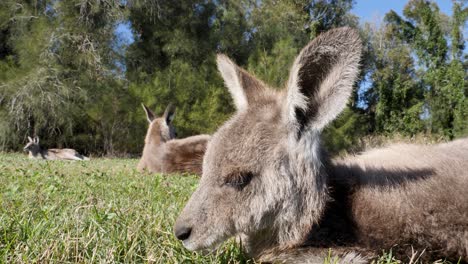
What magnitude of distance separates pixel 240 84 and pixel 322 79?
66 centimetres

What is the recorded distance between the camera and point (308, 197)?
8.49 feet

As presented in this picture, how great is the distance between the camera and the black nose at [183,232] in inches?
97.5

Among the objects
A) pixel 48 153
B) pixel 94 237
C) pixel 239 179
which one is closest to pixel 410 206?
pixel 239 179

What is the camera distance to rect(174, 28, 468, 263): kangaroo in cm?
252

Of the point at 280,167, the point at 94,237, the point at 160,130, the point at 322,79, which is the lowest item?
the point at 94,237

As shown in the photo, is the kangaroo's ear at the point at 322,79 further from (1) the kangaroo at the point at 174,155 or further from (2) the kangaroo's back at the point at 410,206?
(1) the kangaroo at the point at 174,155

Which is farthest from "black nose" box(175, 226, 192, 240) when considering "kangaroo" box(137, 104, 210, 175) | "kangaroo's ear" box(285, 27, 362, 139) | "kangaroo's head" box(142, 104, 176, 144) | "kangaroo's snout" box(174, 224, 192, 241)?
"kangaroo's head" box(142, 104, 176, 144)

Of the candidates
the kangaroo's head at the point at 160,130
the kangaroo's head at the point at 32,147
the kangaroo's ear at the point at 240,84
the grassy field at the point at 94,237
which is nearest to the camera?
the grassy field at the point at 94,237

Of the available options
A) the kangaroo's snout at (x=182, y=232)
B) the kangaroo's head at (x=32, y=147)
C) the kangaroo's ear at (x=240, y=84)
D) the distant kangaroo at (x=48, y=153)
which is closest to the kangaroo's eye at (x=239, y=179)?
the kangaroo's snout at (x=182, y=232)

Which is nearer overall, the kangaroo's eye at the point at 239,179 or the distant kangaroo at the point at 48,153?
the kangaroo's eye at the point at 239,179

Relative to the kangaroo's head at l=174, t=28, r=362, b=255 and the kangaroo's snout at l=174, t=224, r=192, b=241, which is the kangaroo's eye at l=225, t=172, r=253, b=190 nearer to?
the kangaroo's head at l=174, t=28, r=362, b=255

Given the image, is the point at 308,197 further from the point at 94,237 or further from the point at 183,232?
the point at 94,237

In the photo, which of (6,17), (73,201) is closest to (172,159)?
(73,201)

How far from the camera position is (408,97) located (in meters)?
33.8
